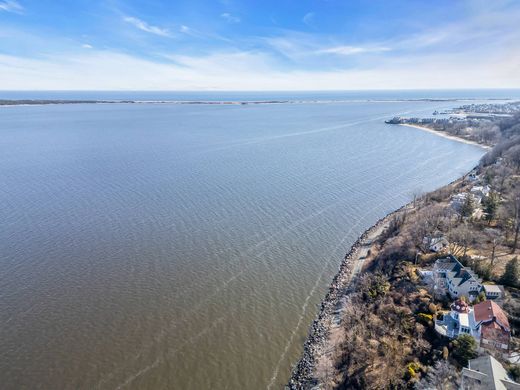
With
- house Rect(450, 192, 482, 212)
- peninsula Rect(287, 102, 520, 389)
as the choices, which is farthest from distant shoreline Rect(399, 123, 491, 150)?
Answer: peninsula Rect(287, 102, 520, 389)

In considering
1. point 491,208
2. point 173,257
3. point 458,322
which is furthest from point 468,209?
point 173,257

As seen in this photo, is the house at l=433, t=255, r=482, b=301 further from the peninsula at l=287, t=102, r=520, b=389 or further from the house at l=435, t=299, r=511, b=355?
the house at l=435, t=299, r=511, b=355

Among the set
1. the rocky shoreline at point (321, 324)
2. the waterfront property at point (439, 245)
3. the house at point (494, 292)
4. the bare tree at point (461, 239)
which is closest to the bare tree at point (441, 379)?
the rocky shoreline at point (321, 324)

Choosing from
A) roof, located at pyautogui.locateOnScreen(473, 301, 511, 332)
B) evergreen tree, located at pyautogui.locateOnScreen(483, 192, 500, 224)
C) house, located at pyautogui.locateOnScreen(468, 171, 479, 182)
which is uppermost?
evergreen tree, located at pyautogui.locateOnScreen(483, 192, 500, 224)

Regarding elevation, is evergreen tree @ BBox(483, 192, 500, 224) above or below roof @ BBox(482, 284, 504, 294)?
above

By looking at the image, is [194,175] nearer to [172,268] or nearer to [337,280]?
[172,268]

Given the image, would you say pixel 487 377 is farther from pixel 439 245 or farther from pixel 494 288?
pixel 439 245

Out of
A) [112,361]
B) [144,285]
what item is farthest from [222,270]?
[112,361]
